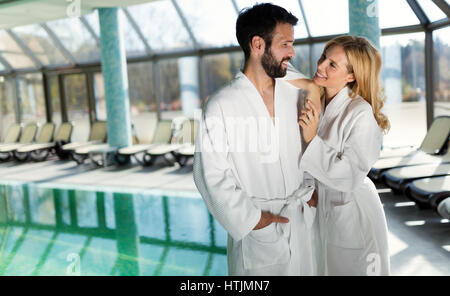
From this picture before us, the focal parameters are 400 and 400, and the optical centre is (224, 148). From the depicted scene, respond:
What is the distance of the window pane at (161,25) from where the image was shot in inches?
326

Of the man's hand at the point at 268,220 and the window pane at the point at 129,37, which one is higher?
the window pane at the point at 129,37

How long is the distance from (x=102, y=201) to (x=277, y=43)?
448 cm

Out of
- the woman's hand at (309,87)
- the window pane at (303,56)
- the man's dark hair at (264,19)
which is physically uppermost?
the window pane at (303,56)

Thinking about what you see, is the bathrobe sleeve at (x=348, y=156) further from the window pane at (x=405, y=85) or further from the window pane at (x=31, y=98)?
the window pane at (x=31, y=98)

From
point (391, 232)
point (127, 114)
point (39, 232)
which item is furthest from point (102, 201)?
point (391, 232)

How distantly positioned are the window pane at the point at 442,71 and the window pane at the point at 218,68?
3.63 metres

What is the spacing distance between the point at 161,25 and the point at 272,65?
7.58 m

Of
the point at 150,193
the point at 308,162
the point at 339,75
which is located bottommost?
the point at 150,193

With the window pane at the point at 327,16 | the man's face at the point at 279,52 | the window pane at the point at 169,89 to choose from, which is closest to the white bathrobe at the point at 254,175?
the man's face at the point at 279,52

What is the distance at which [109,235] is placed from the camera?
3939 mm

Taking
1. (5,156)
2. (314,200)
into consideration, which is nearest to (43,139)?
(5,156)

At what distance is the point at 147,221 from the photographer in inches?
171

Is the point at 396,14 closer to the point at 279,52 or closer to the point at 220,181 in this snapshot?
the point at 279,52
